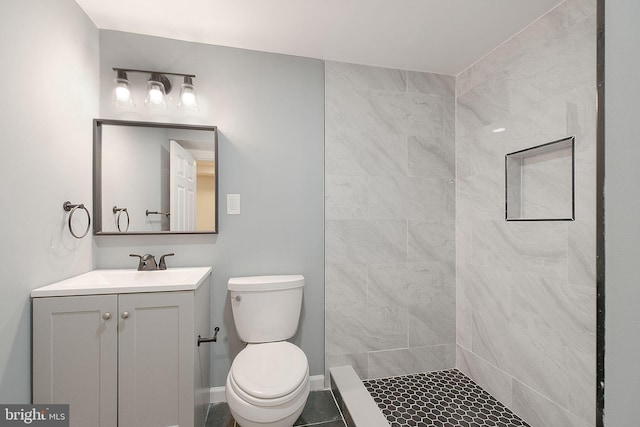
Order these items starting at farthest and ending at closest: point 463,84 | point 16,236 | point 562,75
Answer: point 463,84, point 562,75, point 16,236

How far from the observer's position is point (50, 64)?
4.39 ft

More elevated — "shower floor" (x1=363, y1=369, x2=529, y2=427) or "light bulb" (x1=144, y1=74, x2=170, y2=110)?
"light bulb" (x1=144, y1=74, x2=170, y2=110)

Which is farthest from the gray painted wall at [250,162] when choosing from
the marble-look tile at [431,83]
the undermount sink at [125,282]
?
the marble-look tile at [431,83]

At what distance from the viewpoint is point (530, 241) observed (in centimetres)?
165

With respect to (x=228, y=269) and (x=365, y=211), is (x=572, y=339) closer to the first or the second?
(x=365, y=211)

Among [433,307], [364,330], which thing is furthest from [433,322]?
[364,330]

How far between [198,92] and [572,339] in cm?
249

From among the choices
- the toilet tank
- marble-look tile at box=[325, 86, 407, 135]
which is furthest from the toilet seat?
marble-look tile at box=[325, 86, 407, 135]

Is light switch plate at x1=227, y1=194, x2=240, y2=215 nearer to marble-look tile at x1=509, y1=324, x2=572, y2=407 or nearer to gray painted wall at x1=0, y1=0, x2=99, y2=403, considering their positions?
gray painted wall at x1=0, y1=0, x2=99, y2=403

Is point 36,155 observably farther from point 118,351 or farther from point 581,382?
point 581,382

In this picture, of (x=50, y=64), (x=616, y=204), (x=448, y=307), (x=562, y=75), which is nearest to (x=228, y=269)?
(x=50, y=64)

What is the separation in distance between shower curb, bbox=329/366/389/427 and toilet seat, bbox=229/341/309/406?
409 mm

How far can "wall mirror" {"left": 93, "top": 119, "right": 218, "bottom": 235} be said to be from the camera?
171 centimetres

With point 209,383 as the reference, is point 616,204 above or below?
above
